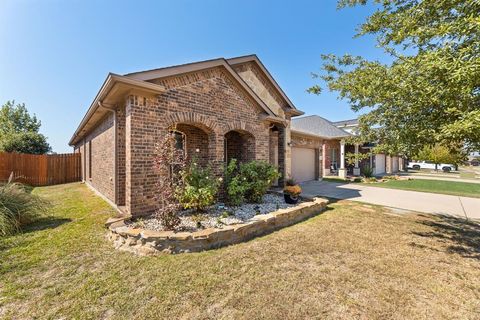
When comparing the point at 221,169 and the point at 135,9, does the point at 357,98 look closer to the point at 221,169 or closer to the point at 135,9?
the point at 221,169

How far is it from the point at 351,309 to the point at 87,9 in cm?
1010

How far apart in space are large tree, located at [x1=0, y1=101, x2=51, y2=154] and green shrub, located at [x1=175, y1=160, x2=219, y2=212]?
1073 inches

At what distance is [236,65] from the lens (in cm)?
980

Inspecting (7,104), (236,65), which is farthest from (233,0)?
(7,104)

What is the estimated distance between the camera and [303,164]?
1473 cm

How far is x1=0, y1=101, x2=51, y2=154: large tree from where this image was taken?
2152cm

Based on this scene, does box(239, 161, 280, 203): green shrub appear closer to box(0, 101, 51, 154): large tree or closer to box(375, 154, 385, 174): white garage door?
box(375, 154, 385, 174): white garage door

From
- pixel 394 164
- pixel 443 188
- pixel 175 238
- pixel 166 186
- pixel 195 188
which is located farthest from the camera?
pixel 394 164

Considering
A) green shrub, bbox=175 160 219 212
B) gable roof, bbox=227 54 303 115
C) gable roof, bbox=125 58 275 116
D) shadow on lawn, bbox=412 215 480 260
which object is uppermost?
gable roof, bbox=227 54 303 115

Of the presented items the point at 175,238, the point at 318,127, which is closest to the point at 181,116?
the point at 175,238

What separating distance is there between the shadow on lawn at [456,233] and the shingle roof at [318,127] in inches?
462

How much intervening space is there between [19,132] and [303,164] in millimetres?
34865

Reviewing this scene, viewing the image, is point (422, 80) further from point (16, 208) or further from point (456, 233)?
point (16, 208)

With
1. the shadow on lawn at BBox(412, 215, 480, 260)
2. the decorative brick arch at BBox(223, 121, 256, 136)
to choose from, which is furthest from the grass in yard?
the decorative brick arch at BBox(223, 121, 256, 136)
